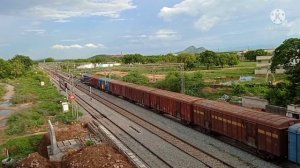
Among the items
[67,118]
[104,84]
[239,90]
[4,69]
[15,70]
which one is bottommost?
[67,118]

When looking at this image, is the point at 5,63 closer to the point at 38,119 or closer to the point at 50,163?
the point at 38,119

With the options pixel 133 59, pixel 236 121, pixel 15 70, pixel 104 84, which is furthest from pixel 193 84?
pixel 133 59

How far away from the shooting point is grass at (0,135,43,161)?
94.3ft

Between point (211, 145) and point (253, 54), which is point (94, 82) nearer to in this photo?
point (211, 145)

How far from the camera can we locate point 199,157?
2105 centimetres

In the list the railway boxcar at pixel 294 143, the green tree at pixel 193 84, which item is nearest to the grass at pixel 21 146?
the railway boxcar at pixel 294 143

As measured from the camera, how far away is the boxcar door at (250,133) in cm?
2074

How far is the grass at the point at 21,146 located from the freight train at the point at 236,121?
42.4 feet

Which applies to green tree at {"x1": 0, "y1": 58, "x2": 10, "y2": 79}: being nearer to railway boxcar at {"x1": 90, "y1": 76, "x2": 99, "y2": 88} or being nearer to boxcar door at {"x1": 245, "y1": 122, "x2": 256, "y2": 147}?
railway boxcar at {"x1": 90, "y1": 76, "x2": 99, "y2": 88}

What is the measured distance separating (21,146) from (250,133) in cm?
1992

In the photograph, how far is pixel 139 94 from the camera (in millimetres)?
43875

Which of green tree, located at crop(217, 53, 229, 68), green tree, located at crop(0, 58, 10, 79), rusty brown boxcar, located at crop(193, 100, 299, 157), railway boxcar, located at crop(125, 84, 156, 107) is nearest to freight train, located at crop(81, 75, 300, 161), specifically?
rusty brown boxcar, located at crop(193, 100, 299, 157)

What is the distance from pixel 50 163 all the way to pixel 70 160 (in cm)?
197

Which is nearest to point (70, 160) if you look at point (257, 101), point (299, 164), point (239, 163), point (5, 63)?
point (239, 163)
